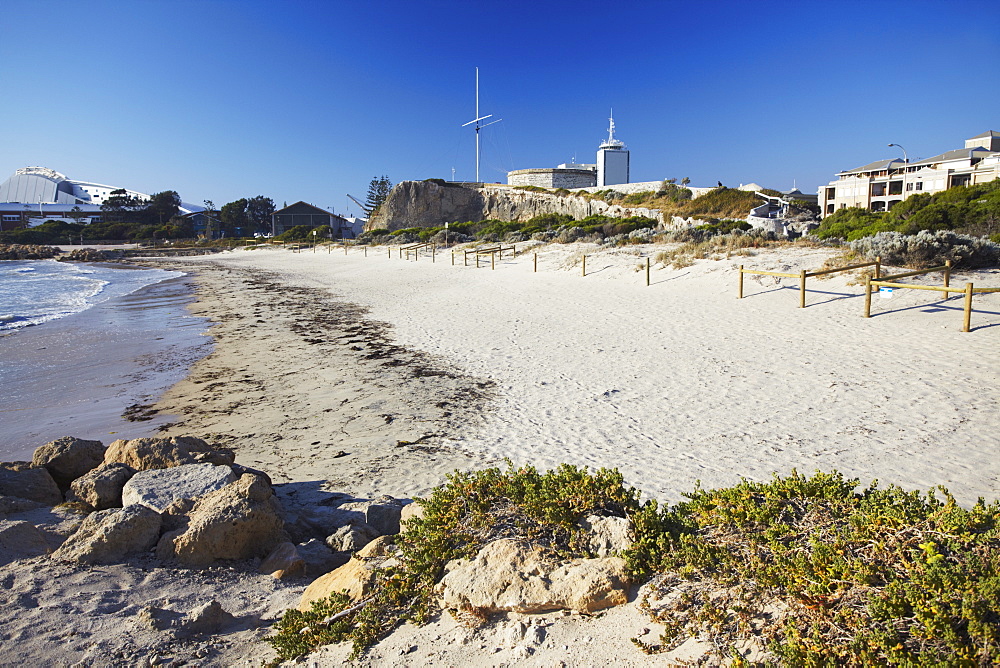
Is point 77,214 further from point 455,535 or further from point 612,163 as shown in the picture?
point 455,535

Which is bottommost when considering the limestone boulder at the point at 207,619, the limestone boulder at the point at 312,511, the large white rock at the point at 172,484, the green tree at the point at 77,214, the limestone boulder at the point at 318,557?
the limestone boulder at the point at 312,511

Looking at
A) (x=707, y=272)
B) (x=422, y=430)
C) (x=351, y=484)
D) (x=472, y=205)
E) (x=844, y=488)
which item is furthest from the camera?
(x=472, y=205)

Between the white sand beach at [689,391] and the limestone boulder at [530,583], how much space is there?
2322 mm

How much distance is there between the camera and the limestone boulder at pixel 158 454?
15.2 feet

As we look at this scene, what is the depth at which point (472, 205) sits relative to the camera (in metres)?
59.6

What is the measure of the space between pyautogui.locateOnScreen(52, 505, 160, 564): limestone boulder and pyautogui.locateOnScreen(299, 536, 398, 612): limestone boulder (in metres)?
1.22

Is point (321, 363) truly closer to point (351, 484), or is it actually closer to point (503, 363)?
point (503, 363)

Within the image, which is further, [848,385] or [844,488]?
[848,385]

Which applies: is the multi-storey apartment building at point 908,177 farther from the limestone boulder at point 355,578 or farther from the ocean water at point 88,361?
the limestone boulder at point 355,578

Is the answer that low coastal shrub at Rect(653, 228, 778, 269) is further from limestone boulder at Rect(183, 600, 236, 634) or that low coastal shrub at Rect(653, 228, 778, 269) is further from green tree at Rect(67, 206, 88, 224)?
green tree at Rect(67, 206, 88, 224)

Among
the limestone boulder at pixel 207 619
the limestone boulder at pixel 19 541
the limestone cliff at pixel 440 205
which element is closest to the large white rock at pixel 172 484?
the limestone boulder at pixel 19 541

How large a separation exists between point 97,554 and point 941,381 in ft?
29.1

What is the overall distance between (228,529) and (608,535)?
2.43m

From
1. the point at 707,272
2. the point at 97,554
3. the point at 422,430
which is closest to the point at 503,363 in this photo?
the point at 422,430
